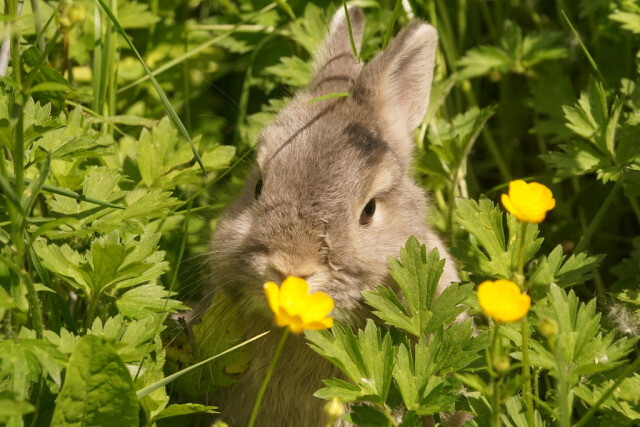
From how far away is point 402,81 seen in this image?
4.00 metres

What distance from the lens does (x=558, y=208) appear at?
468cm

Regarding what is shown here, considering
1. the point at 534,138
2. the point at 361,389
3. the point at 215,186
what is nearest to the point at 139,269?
the point at 361,389

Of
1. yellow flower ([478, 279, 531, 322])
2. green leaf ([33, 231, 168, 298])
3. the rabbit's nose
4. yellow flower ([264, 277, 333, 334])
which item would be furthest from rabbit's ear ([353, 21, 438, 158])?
yellow flower ([478, 279, 531, 322])

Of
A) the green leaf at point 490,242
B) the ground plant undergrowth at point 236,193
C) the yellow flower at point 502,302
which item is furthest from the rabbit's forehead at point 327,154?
the yellow flower at point 502,302

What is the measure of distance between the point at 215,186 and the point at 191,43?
1.12 metres

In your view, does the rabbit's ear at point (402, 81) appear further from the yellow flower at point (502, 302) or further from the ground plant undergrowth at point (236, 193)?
the yellow flower at point (502, 302)

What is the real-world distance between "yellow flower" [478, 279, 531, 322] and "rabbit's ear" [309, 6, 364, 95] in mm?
1820

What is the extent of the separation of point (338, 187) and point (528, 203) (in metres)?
1.00

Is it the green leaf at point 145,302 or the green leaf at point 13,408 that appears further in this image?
the green leaf at point 145,302

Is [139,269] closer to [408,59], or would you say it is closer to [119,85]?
[408,59]

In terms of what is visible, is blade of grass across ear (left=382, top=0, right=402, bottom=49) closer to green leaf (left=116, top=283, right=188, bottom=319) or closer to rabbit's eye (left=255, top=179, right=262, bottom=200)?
rabbit's eye (left=255, top=179, right=262, bottom=200)

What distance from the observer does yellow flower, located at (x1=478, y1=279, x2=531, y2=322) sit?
2.05m

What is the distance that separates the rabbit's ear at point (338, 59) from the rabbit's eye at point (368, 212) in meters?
A: 0.62

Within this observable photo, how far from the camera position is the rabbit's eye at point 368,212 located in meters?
3.38
